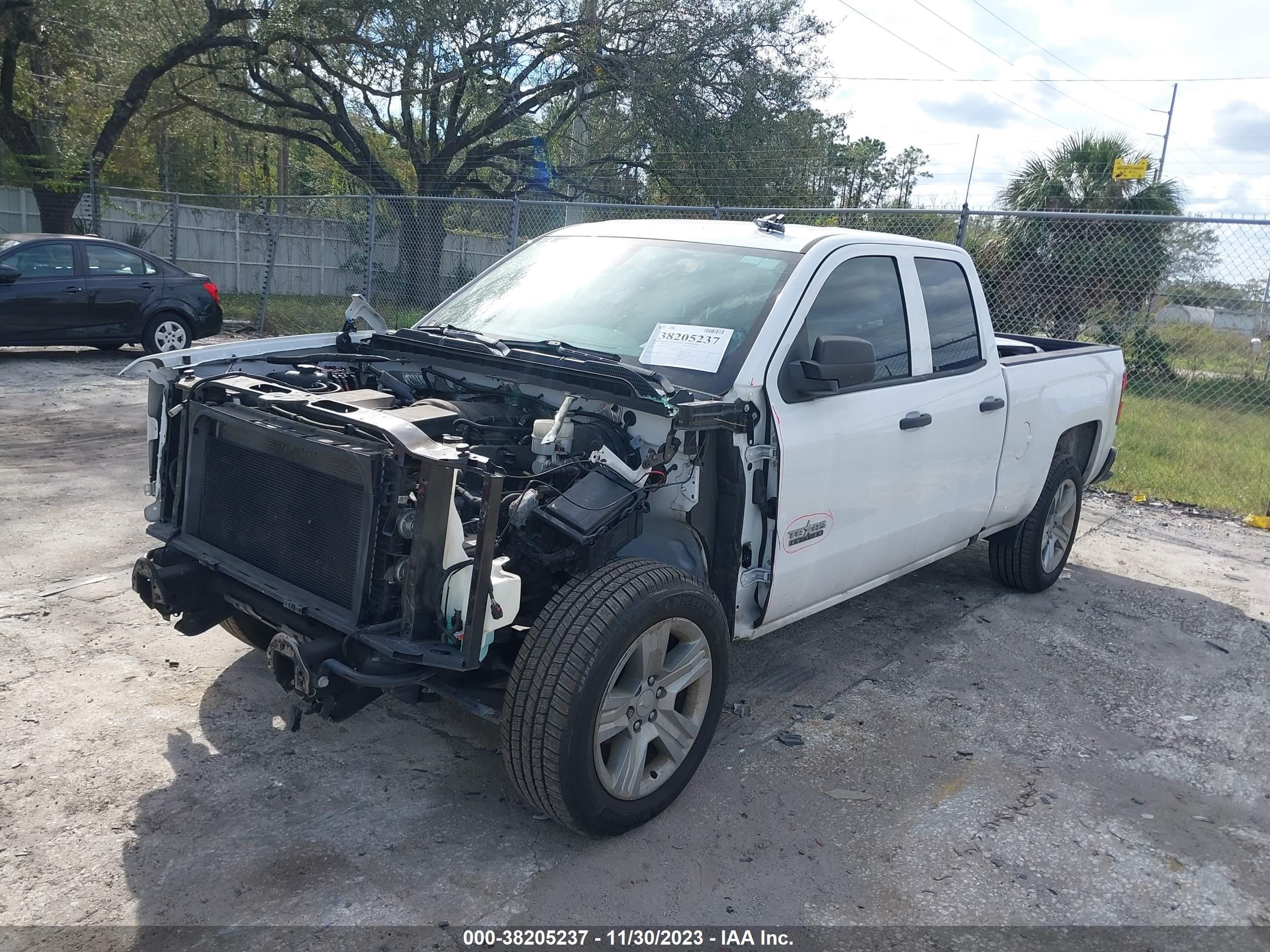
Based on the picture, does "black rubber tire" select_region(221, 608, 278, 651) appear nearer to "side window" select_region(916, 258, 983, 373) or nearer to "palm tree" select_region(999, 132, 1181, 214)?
"side window" select_region(916, 258, 983, 373)

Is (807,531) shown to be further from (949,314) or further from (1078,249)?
(1078,249)

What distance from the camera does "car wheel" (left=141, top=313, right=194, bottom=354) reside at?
39.7 feet

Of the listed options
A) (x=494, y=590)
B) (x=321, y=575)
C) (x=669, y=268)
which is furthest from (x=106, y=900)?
(x=669, y=268)

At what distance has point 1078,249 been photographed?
1152cm

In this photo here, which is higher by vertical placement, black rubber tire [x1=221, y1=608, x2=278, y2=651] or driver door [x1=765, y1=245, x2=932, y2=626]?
driver door [x1=765, y1=245, x2=932, y2=626]

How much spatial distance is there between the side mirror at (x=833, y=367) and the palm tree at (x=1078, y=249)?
22.7 feet

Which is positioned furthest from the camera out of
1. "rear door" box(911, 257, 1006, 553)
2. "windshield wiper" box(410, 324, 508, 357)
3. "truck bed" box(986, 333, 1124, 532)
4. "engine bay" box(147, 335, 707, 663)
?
"truck bed" box(986, 333, 1124, 532)

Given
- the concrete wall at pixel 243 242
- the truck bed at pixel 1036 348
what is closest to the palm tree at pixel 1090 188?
the truck bed at pixel 1036 348

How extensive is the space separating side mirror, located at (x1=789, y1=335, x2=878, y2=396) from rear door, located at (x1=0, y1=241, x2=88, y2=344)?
1063cm

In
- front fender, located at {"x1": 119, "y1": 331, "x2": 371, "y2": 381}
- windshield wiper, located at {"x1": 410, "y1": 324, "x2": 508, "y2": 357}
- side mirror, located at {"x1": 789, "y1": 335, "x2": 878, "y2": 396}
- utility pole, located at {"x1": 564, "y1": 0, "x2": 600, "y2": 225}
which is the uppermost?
utility pole, located at {"x1": 564, "y1": 0, "x2": 600, "y2": 225}

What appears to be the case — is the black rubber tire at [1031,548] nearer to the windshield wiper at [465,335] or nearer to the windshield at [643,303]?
the windshield at [643,303]

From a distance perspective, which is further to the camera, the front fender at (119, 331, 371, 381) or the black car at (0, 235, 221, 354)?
the black car at (0, 235, 221, 354)

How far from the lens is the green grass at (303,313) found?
595 inches

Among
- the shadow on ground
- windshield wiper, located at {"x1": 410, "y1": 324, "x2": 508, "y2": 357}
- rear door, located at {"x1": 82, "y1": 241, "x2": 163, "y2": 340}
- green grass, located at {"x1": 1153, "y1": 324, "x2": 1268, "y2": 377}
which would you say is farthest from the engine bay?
rear door, located at {"x1": 82, "y1": 241, "x2": 163, "y2": 340}
